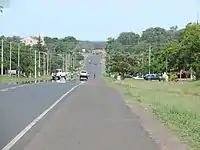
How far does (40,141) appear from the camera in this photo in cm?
1265

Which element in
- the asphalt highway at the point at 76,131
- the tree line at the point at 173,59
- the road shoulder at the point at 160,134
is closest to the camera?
the asphalt highway at the point at 76,131

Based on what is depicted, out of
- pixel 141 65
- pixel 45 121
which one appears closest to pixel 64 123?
pixel 45 121

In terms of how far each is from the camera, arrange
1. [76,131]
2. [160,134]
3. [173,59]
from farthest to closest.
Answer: [173,59] < [76,131] < [160,134]

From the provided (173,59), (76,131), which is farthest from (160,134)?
(173,59)

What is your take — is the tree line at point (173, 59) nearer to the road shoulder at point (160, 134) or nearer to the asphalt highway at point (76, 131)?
the asphalt highway at point (76, 131)

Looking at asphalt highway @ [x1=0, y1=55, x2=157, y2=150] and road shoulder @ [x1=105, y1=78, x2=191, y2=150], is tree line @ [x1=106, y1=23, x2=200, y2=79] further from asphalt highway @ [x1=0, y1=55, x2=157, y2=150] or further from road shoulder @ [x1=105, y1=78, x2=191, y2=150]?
road shoulder @ [x1=105, y1=78, x2=191, y2=150]

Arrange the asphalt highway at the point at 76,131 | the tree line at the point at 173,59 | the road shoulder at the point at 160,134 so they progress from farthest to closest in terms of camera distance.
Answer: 1. the tree line at the point at 173,59
2. the road shoulder at the point at 160,134
3. the asphalt highway at the point at 76,131

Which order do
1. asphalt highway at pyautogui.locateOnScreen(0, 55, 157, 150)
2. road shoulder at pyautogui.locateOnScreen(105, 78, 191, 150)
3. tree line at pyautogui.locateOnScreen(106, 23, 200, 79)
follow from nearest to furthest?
asphalt highway at pyautogui.locateOnScreen(0, 55, 157, 150)
road shoulder at pyautogui.locateOnScreen(105, 78, 191, 150)
tree line at pyautogui.locateOnScreen(106, 23, 200, 79)

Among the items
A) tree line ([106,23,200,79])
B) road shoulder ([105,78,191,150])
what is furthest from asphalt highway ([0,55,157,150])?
tree line ([106,23,200,79])

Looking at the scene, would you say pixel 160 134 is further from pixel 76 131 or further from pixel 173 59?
pixel 173 59

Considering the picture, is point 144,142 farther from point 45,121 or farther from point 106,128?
point 45,121

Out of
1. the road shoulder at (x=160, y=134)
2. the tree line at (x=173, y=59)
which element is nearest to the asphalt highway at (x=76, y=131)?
the road shoulder at (x=160, y=134)

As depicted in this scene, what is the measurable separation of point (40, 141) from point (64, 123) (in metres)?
4.50

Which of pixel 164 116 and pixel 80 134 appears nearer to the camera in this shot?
pixel 80 134
